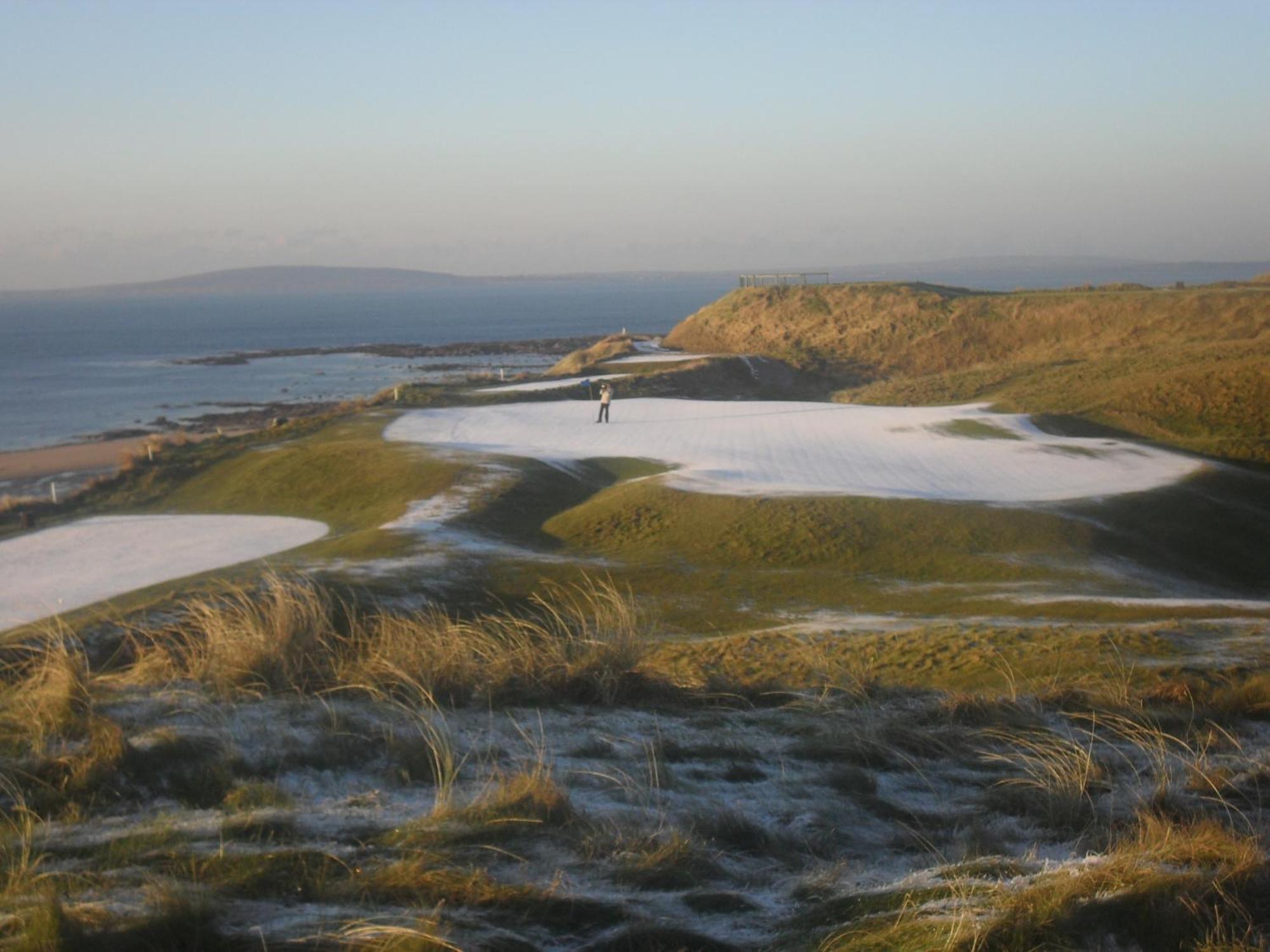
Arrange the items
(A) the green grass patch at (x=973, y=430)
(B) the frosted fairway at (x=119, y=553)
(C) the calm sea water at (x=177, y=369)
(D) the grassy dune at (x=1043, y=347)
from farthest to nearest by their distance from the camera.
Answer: (C) the calm sea water at (x=177, y=369), (D) the grassy dune at (x=1043, y=347), (A) the green grass patch at (x=973, y=430), (B) the frosted fairway at (x=119, y=553)

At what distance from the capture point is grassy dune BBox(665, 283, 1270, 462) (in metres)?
37.5

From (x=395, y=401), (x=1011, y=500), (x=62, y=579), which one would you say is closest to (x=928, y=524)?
(x=1011, y=500)

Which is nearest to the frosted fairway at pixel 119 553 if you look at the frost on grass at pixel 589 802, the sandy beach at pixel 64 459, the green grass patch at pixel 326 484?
the green grass patch at pixel 326 484

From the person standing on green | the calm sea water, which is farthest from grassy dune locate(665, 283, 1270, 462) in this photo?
the calm sea water

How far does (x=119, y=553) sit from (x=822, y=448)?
60.6 ft

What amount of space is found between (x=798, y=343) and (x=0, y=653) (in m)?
65.2

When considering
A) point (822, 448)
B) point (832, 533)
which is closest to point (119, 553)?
point (832, 533)

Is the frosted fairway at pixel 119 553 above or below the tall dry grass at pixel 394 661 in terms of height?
below

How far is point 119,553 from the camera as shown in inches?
843

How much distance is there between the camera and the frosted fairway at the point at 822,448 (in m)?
26.4

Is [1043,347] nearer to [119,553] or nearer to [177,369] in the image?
[119,553]

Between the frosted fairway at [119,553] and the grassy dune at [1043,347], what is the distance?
27139 millimetres

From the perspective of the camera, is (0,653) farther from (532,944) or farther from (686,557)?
(686,557)

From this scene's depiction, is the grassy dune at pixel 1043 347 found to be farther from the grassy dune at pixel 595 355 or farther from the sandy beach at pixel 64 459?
the sandy beach at pixel 64 459
